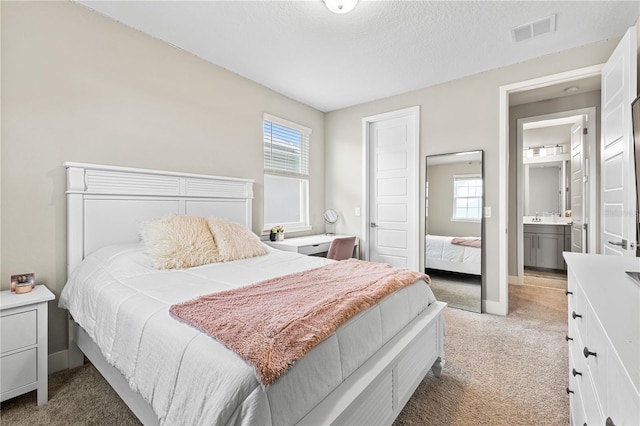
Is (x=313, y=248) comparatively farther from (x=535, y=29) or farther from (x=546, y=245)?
(x=546, y=245)

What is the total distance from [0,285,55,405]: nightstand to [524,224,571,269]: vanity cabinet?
6.67m

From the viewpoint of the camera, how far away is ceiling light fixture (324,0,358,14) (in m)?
2.11

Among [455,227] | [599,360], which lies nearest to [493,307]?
[455,227]

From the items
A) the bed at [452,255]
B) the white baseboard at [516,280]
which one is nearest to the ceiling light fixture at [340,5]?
the bed at [452,255]

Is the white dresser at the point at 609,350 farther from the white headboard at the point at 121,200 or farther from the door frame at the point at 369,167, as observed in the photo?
the white headboard at the point at 121,200

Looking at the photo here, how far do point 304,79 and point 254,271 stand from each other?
2474 mm

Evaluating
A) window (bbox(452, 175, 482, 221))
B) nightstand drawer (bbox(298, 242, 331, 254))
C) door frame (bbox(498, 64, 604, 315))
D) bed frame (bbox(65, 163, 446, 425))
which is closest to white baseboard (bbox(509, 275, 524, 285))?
door frame (bbox(498, 64, 604, 315))

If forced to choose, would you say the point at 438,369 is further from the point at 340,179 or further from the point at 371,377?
the point at 340,179

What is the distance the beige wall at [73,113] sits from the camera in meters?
1.98

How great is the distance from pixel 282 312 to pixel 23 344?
1.67 m

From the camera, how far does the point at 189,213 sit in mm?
2820

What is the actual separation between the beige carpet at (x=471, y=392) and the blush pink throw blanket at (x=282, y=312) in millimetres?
752

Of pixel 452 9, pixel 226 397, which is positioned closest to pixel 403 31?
pixel 452 9

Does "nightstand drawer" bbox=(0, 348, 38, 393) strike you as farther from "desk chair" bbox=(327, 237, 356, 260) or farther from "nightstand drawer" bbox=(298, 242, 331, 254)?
"desk chair" bbox=(327, 237, 356, 260)
